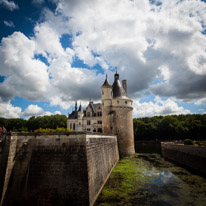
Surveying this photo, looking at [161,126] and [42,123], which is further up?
[42,123]

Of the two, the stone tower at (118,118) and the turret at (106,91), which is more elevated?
the turret at (106,91)

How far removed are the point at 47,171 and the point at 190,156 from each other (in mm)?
18286

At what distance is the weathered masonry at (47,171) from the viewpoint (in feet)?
31.1

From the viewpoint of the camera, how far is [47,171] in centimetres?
1002

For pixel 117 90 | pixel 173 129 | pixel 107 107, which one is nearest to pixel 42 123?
pixel 107 107

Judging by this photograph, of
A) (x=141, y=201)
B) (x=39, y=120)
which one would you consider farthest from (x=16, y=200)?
(x=39, y=120)

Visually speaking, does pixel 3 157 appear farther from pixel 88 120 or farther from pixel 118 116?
pixel 88 120

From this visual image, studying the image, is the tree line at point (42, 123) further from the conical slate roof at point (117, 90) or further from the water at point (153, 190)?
the water at point (153, 190)

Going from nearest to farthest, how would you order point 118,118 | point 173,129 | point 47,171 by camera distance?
point 47,171
point 118,118
point 173,129

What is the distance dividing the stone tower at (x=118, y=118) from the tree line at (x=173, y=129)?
34118mm

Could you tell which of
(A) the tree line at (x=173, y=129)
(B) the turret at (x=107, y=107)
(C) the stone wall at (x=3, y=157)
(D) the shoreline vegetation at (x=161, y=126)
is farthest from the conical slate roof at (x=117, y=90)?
(A) the tree line at (x=173, y=129)

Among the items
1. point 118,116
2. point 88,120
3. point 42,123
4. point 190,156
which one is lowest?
point 190,156

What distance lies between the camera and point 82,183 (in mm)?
9430

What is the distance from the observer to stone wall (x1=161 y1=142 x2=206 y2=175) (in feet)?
54.4
